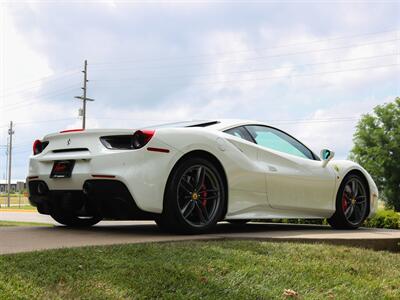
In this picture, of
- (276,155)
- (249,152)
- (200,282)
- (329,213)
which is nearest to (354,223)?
(329,213)

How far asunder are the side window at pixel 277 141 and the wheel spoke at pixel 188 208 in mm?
1322

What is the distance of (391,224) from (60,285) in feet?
25.1

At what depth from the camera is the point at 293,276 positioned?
12.5 ft

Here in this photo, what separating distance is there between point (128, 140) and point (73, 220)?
6.85ft

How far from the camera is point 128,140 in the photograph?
205 inches

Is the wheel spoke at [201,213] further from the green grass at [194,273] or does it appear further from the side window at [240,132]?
the side window at [240,132]

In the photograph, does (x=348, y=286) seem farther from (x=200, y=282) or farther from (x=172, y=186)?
(x=172, y=186)

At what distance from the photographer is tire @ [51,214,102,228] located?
6613mm

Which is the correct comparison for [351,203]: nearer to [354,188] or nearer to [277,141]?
[354,188]

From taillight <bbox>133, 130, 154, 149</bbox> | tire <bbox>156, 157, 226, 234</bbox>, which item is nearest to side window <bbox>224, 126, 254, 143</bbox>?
tire <bbox>156, 157, 226, 234</bbox>

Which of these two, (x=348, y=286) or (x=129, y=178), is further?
(x=129, y=178)

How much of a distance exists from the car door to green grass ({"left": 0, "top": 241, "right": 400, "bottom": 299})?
1.64 metres

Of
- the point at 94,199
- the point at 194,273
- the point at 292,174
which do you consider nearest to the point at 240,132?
the point at 292,174

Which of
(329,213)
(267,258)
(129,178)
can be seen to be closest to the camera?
(267,258)
